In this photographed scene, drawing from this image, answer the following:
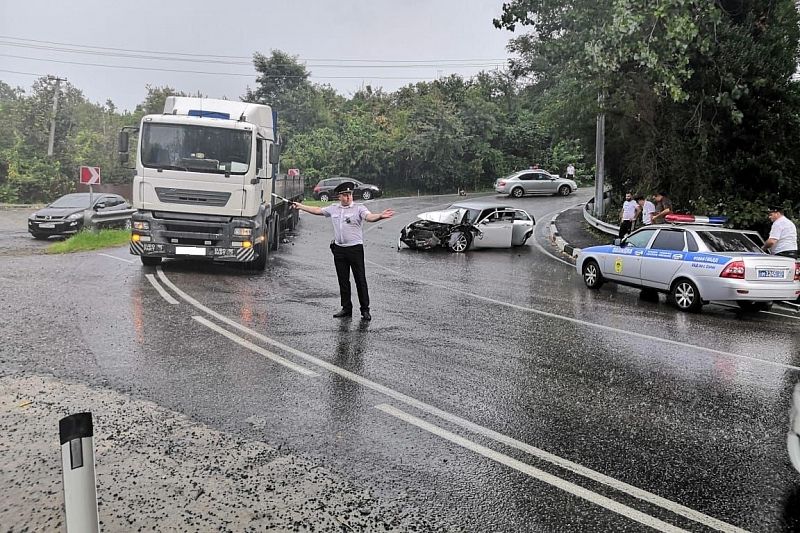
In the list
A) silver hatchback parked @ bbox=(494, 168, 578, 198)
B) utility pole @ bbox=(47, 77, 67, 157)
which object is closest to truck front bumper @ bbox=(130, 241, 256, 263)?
silver hatchback parked @ bbox=(494, 168, 578, 198)

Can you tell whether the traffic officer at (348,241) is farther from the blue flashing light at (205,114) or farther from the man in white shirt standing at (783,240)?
the man in white shirt standing at (783,240)

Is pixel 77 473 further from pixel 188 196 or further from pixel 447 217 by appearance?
pixel 447 217

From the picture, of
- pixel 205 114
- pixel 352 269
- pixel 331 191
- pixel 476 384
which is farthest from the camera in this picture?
pixel 331 191

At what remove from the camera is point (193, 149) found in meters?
12.2

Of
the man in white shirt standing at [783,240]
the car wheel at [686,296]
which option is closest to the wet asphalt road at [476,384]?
the car wheel at [686,296]

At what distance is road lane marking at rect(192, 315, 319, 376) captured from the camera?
6.24 metres

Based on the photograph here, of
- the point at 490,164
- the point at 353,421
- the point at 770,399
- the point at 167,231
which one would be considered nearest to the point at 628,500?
the point at 353,421

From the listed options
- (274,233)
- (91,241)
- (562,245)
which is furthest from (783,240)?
(91,241)

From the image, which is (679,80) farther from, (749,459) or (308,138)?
(308,138)

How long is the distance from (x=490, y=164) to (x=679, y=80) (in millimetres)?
32014

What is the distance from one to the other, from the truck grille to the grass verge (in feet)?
21.0

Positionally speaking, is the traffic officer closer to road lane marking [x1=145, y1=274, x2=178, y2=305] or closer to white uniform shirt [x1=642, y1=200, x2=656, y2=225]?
road lane marking [x1=145, y1=274, x2=178, y2=305]

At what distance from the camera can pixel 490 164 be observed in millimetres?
46312

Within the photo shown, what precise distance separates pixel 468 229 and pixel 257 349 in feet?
42.6
